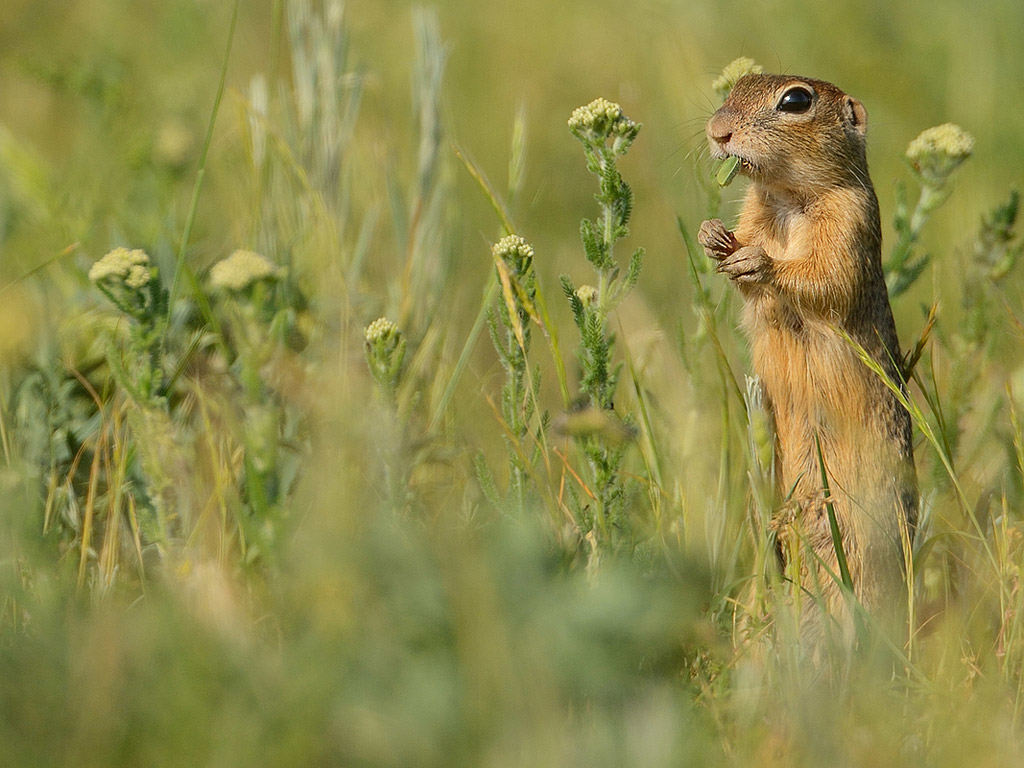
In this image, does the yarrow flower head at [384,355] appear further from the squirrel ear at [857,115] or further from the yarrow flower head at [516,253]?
the squirrel ear at [857,115]

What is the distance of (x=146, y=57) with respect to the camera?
23.3 ft

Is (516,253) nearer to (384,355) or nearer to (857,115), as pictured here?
(384,355)

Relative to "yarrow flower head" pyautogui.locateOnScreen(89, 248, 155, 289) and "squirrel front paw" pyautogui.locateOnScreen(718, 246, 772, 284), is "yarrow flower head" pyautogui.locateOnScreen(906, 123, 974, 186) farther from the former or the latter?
"yarrow flower head" pyautogui.locateOnScreen(89, 248, 155, 289)

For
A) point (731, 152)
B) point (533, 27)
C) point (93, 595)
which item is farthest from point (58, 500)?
point (533, 27)

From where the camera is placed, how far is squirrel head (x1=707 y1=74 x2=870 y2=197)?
3.27 meters

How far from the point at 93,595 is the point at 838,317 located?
204 cm

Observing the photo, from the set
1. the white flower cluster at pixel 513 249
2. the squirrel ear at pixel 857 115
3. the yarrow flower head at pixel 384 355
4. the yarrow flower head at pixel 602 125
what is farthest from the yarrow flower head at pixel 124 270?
the squirrel ear at pixel 857 115

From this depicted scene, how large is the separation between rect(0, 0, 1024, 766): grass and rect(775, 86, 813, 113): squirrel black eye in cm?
30

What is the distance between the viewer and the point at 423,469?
11.4ft

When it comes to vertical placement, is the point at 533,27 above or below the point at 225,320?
above

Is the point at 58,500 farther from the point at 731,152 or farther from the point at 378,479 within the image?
the point at 731,152

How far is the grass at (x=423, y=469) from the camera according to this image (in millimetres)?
1898

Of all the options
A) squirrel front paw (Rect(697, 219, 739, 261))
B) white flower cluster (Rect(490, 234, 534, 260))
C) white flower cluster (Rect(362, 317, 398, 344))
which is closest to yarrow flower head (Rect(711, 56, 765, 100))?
squirrel front paw (Rect(697, 219, 739, 261))

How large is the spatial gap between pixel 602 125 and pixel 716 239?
1.97 ft
